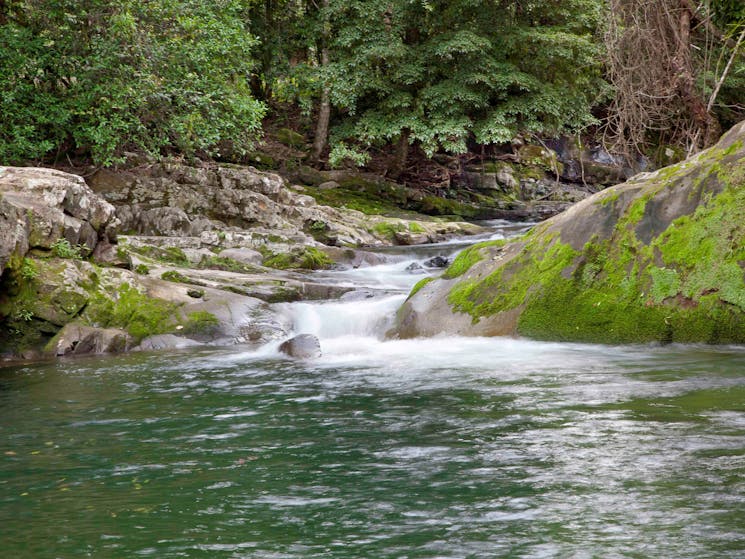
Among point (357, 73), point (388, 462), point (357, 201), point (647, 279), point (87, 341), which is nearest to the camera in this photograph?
point (388, 462)

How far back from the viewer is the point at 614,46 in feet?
50.4

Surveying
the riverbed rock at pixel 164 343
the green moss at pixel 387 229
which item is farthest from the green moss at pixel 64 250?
the green moss at pixel 387 229

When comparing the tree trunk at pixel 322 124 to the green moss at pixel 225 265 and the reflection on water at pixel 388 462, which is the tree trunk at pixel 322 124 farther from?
the reflection on water at pixel 388 462

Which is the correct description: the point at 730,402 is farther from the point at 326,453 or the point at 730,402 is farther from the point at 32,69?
the point at 32,69

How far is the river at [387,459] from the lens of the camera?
4.07 meters

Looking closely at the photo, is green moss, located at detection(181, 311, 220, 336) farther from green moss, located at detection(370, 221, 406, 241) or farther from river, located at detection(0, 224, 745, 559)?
green moss, located at detection(370, 221, 406, 241)

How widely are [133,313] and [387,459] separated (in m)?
7.84

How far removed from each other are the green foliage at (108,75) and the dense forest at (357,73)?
49 mm

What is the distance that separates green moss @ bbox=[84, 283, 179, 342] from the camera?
39.8 feet

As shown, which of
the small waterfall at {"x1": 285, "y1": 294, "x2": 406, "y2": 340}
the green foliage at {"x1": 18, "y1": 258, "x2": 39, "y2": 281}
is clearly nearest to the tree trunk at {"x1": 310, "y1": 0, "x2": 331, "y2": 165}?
the small waterfall at {"x1": 285, "y1": 294, "x2": 406, "y2": 340}

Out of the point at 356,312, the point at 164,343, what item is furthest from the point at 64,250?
the point at 356,312

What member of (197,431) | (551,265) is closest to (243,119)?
A: (551,265)

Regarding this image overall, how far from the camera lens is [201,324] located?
12.5 m

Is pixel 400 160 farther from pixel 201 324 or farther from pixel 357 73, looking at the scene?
pixel 201 324
